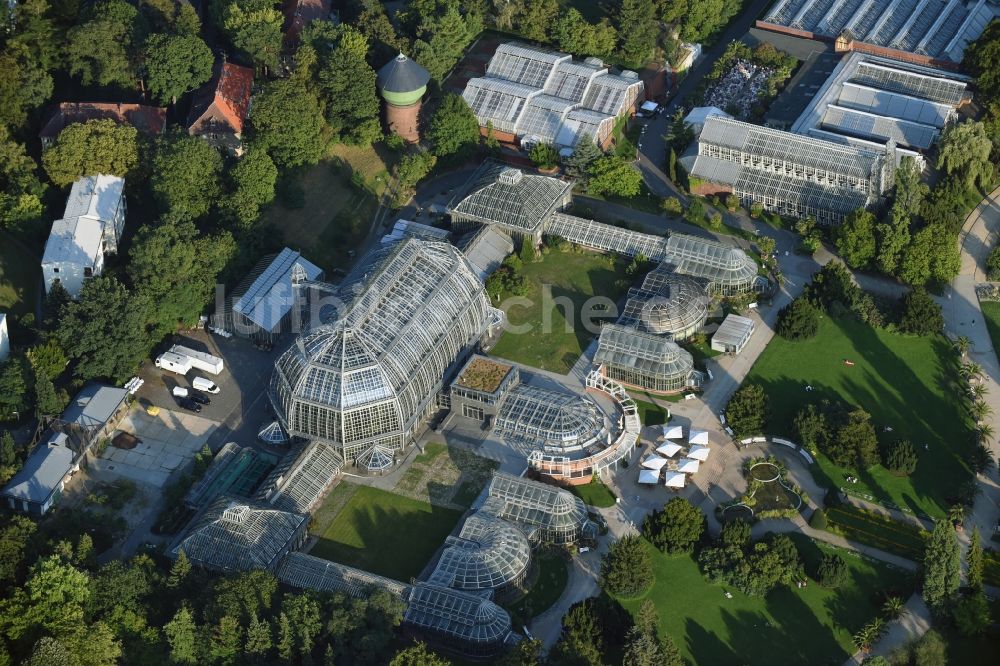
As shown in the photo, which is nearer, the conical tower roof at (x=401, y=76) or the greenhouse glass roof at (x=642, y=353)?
the greenhouse glass roof at (x=642, y=353)

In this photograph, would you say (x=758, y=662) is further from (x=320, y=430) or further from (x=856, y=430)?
(x=320, y=430)

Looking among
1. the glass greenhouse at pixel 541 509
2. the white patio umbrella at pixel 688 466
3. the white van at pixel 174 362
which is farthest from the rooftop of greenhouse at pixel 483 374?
the white van at pixel 174 362

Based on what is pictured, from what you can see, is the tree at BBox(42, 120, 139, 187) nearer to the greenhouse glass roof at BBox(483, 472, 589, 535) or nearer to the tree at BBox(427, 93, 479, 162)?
the tree at BBox(427, 93, 479, 162)

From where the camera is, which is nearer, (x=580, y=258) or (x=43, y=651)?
(x=43, y=651)

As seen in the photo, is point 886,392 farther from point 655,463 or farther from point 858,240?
point 655,463

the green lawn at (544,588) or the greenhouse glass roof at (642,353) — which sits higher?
the greenhouse glass roof at (642,353)

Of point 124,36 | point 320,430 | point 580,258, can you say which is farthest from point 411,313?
point 124,36

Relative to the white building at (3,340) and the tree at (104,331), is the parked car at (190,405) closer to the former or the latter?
the tree at (104,331)

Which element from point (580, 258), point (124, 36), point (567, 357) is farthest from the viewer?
point (124, 36)
